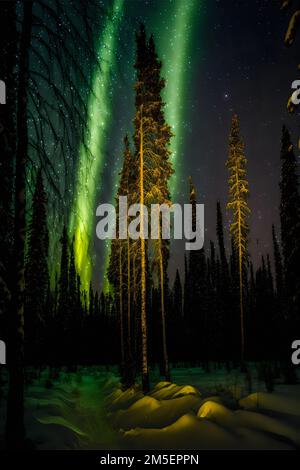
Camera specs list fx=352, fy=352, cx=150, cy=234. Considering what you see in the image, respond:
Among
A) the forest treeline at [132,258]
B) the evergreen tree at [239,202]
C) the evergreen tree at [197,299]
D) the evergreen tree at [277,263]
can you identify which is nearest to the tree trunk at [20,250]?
the forest treeline at [132,258]

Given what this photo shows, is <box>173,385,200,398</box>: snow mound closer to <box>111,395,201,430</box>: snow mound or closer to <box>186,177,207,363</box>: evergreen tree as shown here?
<box>111,395,201,430</box>: snow mound

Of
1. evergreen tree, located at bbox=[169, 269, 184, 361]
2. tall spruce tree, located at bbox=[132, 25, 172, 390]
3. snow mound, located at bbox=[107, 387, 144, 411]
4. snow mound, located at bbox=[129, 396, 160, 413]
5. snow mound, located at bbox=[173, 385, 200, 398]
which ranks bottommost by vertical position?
evergreen tree, located at bbox=[169, 269, 184, 361]

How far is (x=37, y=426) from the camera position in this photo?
28.3 feet

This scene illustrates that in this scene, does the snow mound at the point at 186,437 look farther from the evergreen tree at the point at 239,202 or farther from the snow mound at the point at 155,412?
the evergreen tree at the point at 239,202

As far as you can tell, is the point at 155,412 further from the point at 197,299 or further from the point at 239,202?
the point at 197,299

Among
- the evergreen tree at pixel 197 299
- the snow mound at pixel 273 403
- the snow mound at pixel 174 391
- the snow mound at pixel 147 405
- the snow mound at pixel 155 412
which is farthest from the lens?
the evergreen tree at pixel 197 299

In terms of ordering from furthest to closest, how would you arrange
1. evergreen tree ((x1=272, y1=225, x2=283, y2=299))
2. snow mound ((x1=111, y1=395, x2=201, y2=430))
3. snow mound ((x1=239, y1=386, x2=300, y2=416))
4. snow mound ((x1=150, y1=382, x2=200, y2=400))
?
1. evergreen tree ((x1=272, y1=225, x2=283, y2=299))
2. snow mound ((x1=150, y1=382, x2=200, y2=400))
3. snow mound ((x1=111, y1=395, x2=201, y2=430))
4. snow mound ((x1=239, y1=386, x2=300, y2=416))

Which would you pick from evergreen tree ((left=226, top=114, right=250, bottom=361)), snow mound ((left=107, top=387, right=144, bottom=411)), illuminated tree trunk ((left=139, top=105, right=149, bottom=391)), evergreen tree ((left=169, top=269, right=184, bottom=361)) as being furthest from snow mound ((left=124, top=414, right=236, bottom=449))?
evergreen tree ((left=169, top=269, right=184, bottom=361))

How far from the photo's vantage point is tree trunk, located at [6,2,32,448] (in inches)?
295

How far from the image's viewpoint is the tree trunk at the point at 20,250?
24.6 ft

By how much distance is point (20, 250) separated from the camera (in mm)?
7781

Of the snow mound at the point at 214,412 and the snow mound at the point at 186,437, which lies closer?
the snow mound at the point at 186,437
